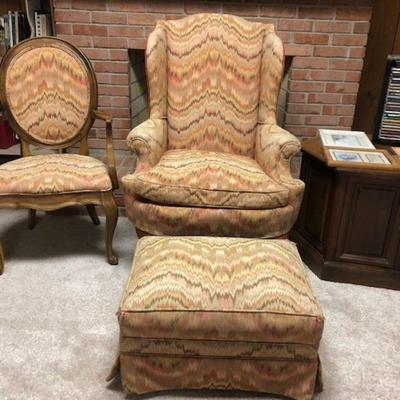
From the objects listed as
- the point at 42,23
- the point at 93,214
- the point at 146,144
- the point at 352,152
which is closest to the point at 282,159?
the point at 352,152

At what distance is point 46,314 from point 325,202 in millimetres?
1274

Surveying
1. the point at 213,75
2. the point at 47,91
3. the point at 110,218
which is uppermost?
the point at 213,75

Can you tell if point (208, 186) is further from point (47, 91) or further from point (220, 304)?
point (47, 91)

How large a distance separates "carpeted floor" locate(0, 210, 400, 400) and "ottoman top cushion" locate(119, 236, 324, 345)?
0.97 ft

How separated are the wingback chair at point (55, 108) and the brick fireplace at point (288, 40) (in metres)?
0.47

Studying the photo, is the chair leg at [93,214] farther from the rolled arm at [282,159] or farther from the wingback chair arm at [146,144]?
the rolled arm at [282,159]

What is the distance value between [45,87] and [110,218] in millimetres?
742

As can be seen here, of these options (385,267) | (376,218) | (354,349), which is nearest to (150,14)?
(376,218)

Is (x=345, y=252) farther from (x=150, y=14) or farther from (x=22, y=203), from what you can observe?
(x=150, y=14)

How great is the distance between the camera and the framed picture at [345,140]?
80.8 inches

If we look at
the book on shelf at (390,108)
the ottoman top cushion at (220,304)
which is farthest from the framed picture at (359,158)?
the ottoman top cushion at (220,304)

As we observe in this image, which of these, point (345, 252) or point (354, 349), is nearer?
point (354, 349)

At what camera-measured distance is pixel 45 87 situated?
7.16 ft

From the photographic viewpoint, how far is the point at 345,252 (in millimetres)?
1996
